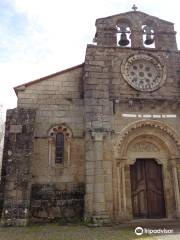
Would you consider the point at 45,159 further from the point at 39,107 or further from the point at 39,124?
the point at 39,107

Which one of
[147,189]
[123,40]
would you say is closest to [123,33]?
[123,40]

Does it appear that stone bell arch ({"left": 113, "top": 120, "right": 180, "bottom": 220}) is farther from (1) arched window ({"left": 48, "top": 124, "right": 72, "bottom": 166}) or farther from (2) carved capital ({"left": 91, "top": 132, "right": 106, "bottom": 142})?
(1) arched window ({"left": 48, "top": 124, "right": 72, "bottom": 166})

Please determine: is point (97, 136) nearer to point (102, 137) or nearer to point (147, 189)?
point (102, 137)

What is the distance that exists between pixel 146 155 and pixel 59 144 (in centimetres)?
363

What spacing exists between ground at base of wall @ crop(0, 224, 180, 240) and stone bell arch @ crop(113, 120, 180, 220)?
1.53 meters

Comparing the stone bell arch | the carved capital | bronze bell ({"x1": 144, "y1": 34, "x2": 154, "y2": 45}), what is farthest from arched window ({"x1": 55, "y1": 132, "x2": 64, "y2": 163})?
bronze bell ({"x1": 144, "y1": 34, "x2": 154, "y2": 45})

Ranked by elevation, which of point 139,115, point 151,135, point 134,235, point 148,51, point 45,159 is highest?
point 148,51

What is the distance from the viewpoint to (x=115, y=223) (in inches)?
386

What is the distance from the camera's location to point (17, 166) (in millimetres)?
10289

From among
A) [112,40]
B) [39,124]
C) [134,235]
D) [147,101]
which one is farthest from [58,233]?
[112,40]

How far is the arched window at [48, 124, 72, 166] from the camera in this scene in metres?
11.3

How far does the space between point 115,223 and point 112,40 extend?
780 centimetres

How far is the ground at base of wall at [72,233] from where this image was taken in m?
7.30

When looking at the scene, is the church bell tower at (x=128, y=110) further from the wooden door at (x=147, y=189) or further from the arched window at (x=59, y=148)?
the arched window at (x=59, y=148)
